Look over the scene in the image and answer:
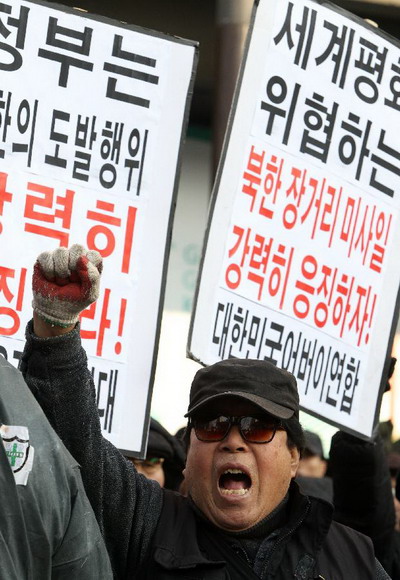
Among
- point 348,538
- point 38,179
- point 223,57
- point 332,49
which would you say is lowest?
point 348,538

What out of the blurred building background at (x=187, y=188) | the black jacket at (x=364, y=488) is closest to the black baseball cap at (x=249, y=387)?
the black jacket at (x=364, y=488)

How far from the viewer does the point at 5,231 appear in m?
3.67

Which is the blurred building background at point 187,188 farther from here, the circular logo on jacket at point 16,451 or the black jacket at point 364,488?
the circular logo on jacket at point 16,451

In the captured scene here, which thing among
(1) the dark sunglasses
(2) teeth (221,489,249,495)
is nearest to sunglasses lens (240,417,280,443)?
(1) the dark sunglasses

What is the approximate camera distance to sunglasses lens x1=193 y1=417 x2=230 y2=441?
3127 millimetres

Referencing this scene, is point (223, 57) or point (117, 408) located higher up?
point (223, 57)

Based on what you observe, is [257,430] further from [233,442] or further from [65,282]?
[65,282]

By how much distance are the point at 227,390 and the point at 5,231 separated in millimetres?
861

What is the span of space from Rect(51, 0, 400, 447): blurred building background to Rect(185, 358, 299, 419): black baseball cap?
17.7ft

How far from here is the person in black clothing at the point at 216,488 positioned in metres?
2.93

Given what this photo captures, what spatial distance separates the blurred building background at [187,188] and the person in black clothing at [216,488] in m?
5.42

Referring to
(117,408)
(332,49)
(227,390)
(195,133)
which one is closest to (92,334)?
(117,408)

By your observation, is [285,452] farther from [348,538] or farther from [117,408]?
[117,408]

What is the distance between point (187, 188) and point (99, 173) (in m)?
6.19
